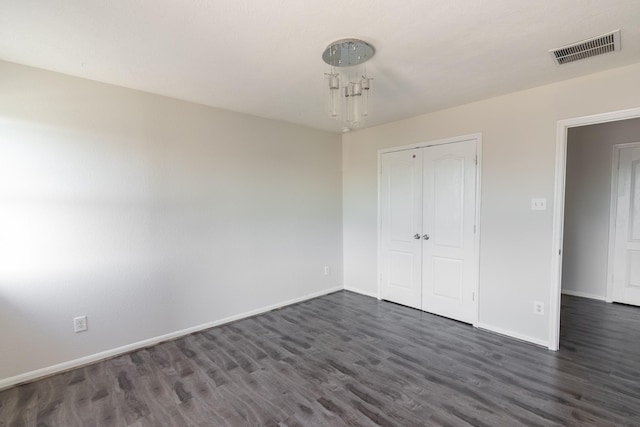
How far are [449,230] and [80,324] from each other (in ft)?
12.3

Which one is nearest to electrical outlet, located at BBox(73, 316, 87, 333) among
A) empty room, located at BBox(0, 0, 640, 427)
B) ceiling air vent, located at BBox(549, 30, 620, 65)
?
empty room, located at BBox(0, 0, 640, 427)

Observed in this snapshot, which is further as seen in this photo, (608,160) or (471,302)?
(608,160)

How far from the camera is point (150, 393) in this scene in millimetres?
2260

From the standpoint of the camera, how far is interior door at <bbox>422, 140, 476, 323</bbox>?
3.38 metres

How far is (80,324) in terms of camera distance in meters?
2.63

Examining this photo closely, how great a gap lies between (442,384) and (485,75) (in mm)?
2505

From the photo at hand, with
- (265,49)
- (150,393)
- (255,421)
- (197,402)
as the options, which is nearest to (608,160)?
(265,49)

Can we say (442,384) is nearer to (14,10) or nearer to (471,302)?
(471,302)

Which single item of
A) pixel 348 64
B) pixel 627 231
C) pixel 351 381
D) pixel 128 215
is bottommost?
pixel 351 381

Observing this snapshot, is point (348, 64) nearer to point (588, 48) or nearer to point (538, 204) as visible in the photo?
point (588, 48)

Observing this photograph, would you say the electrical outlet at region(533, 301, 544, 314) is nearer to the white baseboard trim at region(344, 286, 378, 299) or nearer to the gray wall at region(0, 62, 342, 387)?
the white baseboard trim at region(344, 286, 378, 299)

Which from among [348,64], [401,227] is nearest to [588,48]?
[348,64]

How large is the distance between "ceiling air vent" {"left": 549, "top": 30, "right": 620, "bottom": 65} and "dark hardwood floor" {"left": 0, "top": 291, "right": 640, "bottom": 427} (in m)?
2.42

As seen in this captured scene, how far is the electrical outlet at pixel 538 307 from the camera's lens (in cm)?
290
